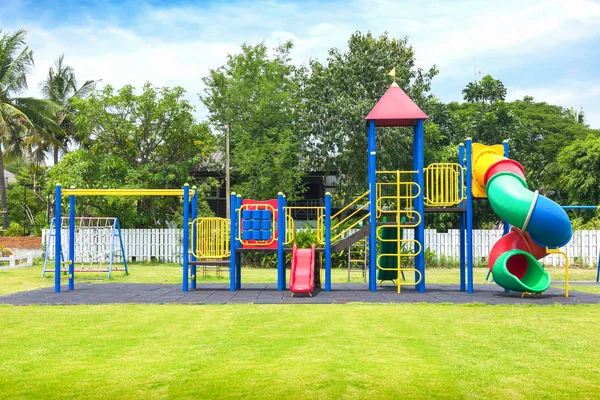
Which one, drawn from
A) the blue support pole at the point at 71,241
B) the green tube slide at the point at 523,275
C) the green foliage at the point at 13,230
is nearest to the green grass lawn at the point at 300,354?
the green tube slide at the point at 523,275

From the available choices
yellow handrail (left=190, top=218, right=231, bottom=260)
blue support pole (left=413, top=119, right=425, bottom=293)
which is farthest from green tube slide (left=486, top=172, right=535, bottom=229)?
yellow handrail (left=190, top=218, right=231, bottom=260)

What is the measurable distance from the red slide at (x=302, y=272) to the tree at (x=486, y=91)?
2654 cm

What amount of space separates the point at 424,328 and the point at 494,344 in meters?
1.37

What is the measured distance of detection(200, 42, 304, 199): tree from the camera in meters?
31.7

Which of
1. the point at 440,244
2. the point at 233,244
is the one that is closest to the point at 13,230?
the point at 440,244

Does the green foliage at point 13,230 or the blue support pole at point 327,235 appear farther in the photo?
the green foliage at point 13,230

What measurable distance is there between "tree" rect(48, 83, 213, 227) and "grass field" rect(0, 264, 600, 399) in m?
19.6

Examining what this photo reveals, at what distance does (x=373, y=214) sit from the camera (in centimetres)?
1417

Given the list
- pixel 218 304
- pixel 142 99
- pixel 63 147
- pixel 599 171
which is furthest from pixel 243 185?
pixel 218 304

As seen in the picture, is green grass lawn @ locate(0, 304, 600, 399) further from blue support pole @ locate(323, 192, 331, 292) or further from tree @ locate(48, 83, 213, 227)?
tree @ locate(48, 83, 213, 227)

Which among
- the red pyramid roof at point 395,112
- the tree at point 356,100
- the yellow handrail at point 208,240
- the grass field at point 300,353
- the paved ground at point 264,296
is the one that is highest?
the tree at point 356,100

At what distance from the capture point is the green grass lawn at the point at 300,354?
5086 mm

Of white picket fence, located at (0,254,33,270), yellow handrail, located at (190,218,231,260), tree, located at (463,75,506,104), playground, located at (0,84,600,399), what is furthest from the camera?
tree, located at (463,75,506,104)

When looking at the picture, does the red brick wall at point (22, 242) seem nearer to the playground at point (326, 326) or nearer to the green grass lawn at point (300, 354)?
the playground at point (326, 326)
